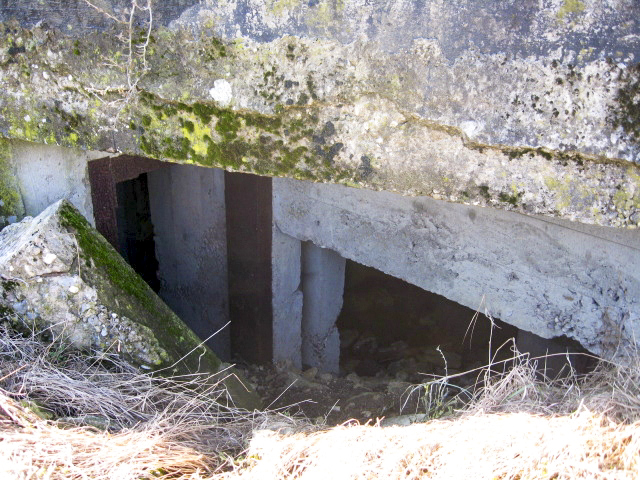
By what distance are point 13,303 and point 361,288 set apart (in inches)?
136

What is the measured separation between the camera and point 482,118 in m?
1.72

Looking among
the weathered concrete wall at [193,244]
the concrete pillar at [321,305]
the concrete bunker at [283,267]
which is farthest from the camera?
the concrete pillar at [321,305]

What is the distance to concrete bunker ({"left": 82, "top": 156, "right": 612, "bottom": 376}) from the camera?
3.21 m

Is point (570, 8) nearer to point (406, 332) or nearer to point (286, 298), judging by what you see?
point (286, 298)

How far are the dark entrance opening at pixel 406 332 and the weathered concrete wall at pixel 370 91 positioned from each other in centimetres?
229

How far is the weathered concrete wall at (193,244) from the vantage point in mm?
3928

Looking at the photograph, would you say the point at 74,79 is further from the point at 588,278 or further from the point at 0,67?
the point at 588,278

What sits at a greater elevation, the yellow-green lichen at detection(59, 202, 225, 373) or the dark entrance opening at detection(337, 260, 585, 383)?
the yellow-green lichen at detection(59, 202, 225, 373)

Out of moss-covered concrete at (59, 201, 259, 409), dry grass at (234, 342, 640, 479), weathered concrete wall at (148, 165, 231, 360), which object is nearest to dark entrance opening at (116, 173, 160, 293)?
weathered concrete wall at (148, 165, 231, 360)

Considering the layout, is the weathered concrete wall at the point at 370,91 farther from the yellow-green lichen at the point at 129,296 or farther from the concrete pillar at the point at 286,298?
the concrete pillar at the point at 286,298

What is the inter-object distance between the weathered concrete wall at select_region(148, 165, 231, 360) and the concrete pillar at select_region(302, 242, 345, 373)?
0.58 meters

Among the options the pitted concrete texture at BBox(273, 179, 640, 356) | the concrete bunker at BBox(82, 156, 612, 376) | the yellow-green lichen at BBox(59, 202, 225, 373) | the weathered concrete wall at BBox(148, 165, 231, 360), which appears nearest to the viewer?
the yellow-green lichen at BBox(59, 202, 225, 373)

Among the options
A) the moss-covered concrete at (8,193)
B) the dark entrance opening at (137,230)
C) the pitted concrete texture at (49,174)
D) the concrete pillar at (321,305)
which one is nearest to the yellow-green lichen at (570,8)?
the pitted concrete texture at (49,174)

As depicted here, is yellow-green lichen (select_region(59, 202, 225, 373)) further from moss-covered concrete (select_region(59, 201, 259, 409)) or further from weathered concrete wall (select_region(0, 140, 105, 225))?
weathered concrete wall (select_region(0, 140, 105, 225))
